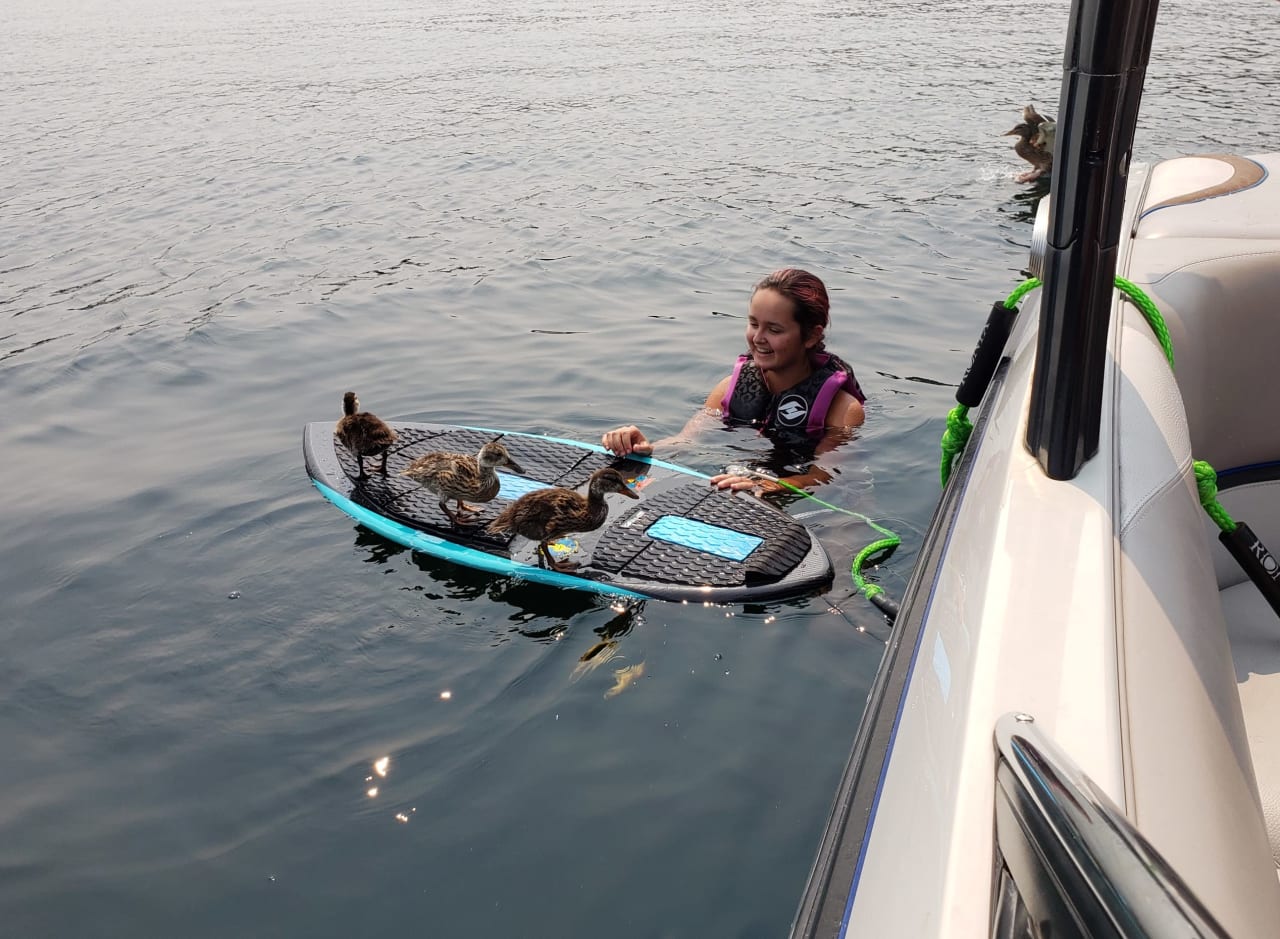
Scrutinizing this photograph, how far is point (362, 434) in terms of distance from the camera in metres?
6.15

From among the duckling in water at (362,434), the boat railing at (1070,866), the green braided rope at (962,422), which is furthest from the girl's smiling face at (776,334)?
the boat railing at (1070,866)

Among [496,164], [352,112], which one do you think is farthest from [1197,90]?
[352,112]

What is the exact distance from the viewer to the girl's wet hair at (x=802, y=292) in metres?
6.39

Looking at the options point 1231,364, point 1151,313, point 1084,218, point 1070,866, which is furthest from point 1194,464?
point 1070,866

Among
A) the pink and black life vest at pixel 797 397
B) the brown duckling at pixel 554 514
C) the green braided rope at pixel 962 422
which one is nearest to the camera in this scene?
the green braided rope at pixel 962 422

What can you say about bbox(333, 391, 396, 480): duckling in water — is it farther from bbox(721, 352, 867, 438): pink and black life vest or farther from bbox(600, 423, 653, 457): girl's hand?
bbox(721, 352, 867, 438): pink and black life vest

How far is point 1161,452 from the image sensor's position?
8.39 ft

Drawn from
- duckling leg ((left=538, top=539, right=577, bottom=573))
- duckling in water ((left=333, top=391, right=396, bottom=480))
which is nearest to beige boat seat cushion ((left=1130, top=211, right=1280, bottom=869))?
duckling leg ((left=538, top=539, right=577, bottom=573))

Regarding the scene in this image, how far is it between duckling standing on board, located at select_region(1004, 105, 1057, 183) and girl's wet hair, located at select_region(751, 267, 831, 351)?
8.88 metres

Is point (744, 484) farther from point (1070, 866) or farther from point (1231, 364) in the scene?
point (1070, 866)

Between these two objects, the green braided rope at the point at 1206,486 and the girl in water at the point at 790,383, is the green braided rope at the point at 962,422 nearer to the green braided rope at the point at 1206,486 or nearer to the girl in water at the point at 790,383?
the green braided rope at the point at 1206,486

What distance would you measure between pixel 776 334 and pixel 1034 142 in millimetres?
9388

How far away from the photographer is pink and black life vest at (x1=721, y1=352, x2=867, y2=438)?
665cm

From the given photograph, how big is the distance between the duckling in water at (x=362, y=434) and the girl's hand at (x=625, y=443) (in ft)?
4.09
